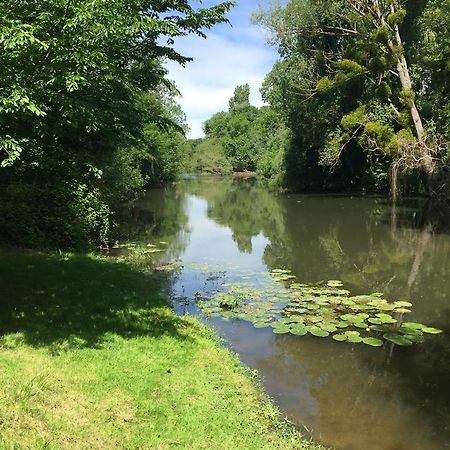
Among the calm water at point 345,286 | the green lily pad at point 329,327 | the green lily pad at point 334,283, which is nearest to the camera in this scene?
the calm water at point 345,286

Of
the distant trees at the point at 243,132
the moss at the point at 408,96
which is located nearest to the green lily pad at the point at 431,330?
the moss at the point at 408,96

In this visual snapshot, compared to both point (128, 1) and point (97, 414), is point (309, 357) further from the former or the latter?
point (128, 1)

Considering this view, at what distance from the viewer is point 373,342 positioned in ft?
30.8

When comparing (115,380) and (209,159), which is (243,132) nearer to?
(209,159)

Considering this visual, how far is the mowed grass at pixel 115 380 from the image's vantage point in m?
5.25

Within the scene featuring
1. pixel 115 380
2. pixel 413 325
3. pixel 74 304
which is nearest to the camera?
pixel 115 380

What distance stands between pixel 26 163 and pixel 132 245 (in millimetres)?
11134

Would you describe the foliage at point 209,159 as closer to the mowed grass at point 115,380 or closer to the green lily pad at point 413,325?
the green lily pad at point 413,325

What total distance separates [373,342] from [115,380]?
519 centimetres

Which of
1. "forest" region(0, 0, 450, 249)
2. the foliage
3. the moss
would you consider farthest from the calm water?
the foliage

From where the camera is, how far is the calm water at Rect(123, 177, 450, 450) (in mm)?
7066

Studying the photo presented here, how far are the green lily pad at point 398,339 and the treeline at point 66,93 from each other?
6.40 metres

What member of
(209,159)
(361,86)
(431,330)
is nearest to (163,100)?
(361,86)

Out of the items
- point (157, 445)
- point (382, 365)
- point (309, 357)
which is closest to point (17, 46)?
point (157, 445)
